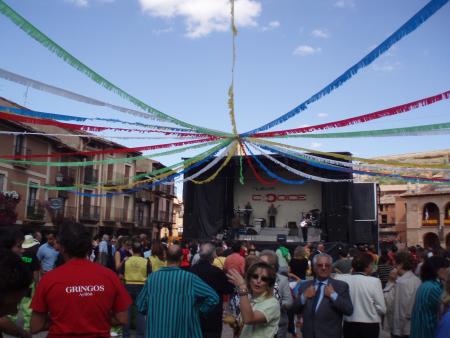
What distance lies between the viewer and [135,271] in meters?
7.26

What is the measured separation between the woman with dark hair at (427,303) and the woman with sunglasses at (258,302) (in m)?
1.56

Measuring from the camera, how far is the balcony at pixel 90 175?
32.8m

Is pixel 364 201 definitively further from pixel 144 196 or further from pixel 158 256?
pixel 144 196

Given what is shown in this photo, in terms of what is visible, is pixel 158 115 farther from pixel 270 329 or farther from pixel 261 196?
pixel 261 196

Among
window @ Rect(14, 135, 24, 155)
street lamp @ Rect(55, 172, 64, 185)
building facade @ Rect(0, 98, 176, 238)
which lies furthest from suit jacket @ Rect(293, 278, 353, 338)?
street lamp @ Rect(55, 172, 64, 185)

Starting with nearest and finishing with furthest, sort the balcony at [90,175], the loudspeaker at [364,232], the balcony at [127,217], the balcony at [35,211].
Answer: the loudspeaker at [364,232], the balcony at [35,211], the balcony at [90,175], the balcony at [127,217]

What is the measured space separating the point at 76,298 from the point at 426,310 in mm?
2998

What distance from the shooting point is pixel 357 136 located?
873 cm

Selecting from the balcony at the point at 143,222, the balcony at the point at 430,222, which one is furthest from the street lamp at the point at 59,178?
the balcony at the point at 430,222

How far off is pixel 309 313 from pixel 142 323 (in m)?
3.60

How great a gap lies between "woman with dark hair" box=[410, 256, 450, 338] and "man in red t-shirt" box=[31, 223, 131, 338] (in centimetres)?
264

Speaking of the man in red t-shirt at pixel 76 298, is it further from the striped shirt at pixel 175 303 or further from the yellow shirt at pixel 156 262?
the yellow shirt at pixel 156 262

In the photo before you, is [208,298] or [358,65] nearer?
[208,298]

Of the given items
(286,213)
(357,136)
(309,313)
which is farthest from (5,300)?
(286,213)
